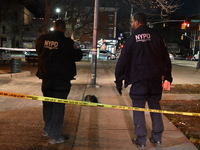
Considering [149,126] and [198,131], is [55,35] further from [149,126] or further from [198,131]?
[198,131]

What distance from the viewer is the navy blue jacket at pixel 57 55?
13.2 feet

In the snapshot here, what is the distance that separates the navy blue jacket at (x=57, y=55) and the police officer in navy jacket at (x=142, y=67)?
0.83m

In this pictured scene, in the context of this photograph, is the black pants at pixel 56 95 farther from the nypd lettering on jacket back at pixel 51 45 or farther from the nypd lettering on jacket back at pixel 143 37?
the nypd lettering on jacket back at pixel 143 37

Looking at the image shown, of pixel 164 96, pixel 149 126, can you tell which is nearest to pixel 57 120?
pixel 149 126

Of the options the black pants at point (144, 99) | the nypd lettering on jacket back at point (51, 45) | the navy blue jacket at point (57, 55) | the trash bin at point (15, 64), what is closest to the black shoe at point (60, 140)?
the navy blue jacket at point (57, 55)

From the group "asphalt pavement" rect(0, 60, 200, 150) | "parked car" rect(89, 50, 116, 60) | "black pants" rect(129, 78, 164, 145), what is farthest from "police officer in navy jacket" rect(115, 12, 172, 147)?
"parked car" rect(89, 50, 116, 60)

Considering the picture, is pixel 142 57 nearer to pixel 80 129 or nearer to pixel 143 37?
pixel 143 37

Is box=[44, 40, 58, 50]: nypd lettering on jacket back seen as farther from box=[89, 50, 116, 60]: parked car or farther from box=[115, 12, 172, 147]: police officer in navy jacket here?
box=[89, 50, 116, 60]: parked car

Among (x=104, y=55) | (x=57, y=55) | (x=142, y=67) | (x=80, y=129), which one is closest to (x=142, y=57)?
(x=142, y=67)

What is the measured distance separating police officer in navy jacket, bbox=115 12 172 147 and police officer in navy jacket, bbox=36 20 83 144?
84cm

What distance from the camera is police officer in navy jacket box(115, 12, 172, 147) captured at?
149 inches

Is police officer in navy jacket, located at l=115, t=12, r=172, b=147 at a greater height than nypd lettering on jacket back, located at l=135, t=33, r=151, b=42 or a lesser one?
lesser

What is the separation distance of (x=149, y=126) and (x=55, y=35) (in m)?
2.75

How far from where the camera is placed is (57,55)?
4031mm
